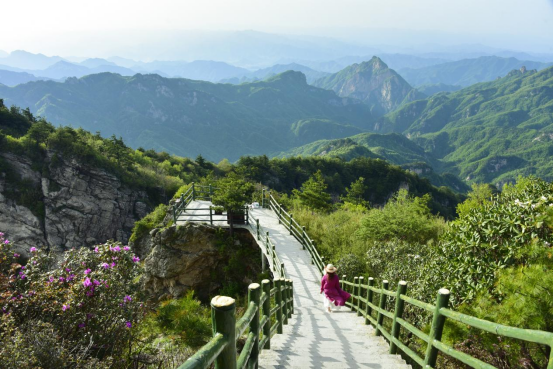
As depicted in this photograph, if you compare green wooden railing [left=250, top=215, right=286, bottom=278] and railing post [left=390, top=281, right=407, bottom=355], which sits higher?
railing post [left=390, top=281, right=407, bottom=355]

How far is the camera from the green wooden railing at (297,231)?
11914 millimetres

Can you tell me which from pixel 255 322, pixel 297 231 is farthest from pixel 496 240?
pixel 297 231

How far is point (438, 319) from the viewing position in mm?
2979

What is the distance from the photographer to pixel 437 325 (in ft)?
9.87

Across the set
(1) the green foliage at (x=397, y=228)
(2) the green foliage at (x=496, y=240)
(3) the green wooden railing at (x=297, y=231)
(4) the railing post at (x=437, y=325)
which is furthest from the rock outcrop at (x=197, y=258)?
(4) the railing post at (x=437, y=325)

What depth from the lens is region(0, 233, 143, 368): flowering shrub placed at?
4.09 m

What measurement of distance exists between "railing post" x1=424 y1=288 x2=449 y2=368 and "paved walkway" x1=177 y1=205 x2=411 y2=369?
1031 millimetres

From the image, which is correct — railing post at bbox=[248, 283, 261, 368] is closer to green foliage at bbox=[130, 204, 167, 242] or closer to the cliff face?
green foliage at bbox=[130, 204, 167, 242]

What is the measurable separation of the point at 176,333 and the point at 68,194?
38598 mm

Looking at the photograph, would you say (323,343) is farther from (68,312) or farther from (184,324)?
(184,324)

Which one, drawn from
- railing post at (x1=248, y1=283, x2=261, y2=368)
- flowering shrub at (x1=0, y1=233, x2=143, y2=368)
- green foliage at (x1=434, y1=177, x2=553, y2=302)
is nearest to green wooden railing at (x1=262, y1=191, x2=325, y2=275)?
green foliage at (x1=434, y1=177, x2=553, y2=302)

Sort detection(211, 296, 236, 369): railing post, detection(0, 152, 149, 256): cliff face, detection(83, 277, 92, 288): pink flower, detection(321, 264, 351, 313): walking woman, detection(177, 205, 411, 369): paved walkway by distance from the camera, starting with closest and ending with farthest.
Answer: detection(211, 296, 236, 369): railing post < detection(177, 205, 411, 369): paved walkway < detection(83, 277, 92, 288): pink flower < detection(321, 264, 351, 313): walking woman < detection(0, 152, 149, 256): cliff face

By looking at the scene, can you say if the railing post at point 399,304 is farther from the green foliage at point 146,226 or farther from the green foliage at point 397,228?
the green foliage at point 146,226

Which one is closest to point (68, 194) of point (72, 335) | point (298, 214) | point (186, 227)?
point (186, 227)
